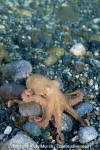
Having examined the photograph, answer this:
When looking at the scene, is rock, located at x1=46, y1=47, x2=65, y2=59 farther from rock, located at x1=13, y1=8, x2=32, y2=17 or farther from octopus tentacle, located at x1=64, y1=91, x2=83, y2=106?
rock, located at x1=13, y1=8, x2=32, y2=17

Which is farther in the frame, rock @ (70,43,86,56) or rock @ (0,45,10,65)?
rock @ (70,43,86,56)

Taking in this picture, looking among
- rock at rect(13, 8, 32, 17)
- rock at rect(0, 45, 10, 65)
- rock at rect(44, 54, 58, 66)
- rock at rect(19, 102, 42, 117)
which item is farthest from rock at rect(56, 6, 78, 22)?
rock at rect(19, 102, 42, 117)

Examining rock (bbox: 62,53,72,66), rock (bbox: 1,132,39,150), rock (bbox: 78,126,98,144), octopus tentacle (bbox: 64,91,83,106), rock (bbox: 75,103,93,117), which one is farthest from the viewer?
rock (bbox: 62,53,72,66)

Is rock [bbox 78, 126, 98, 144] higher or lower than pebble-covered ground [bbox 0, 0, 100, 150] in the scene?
lower

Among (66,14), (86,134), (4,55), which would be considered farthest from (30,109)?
(66,14)

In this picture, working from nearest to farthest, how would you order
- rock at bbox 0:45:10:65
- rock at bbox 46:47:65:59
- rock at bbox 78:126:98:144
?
rock at bbox 78:126:98:144
rock at bbox 0:45:10:65
rock at bbox 46:47:65:59

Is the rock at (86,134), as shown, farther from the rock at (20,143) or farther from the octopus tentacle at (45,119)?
the rock at (20,143)

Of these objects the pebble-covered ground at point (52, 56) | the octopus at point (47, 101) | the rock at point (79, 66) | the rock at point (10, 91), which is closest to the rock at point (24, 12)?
the pebble-covered ground at point (52, 56)

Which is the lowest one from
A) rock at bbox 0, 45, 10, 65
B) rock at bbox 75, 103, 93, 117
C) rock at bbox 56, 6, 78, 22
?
rock at bbox 75, 103, 93, 117
